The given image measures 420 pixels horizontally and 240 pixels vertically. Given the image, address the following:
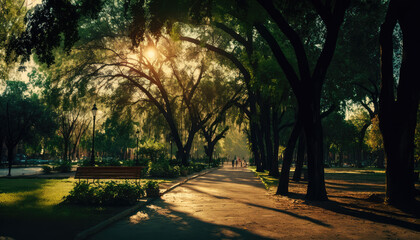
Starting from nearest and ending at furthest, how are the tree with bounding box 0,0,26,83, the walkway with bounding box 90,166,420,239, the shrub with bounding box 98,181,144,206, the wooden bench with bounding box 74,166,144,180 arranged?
the walkway with bounding box 90,166,420,239 → the shrub with bounding box 98,181,144,206 → the wooden bench with bounding box 74,166,144,180 → the tree with bounding box 0,0,26,83

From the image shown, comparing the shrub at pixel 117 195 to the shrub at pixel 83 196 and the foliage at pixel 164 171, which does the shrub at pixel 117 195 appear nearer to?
the shrub at pixel 83 196

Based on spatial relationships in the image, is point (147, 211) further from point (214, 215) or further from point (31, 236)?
point (31, 236)

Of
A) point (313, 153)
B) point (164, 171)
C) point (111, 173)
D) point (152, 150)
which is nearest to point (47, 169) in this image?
point (164, 171)

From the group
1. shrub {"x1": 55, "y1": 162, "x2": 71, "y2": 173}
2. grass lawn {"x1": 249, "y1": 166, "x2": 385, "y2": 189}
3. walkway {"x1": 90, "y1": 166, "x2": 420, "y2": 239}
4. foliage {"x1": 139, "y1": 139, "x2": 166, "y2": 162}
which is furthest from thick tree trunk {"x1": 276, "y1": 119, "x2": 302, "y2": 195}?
foliage {"x1": 139, "y1": 139, "x2": 166, "y2": 162}

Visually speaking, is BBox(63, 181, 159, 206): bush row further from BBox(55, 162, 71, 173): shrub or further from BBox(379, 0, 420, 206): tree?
BBox(55, 162, 71, 173): shrub

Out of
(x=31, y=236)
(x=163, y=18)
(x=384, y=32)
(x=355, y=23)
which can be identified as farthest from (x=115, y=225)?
(x=355, y=23)

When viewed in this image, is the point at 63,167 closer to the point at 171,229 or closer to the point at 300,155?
the point at 300,155

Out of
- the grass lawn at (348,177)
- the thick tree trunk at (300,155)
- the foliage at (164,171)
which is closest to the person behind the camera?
the thick tree trunk at (300,155)

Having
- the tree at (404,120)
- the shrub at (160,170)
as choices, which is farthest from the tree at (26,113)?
the tree at (404,120)

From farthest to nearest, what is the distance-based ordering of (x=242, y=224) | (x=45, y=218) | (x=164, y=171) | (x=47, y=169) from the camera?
(x=47, y=169) → (x=164, y=171) → (x=45, y=218) → (x=242, y=224)

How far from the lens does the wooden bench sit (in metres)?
13.3

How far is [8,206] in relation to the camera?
10227mm

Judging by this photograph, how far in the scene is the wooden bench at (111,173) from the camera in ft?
43.5

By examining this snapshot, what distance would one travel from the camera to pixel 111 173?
13359 millimetres
